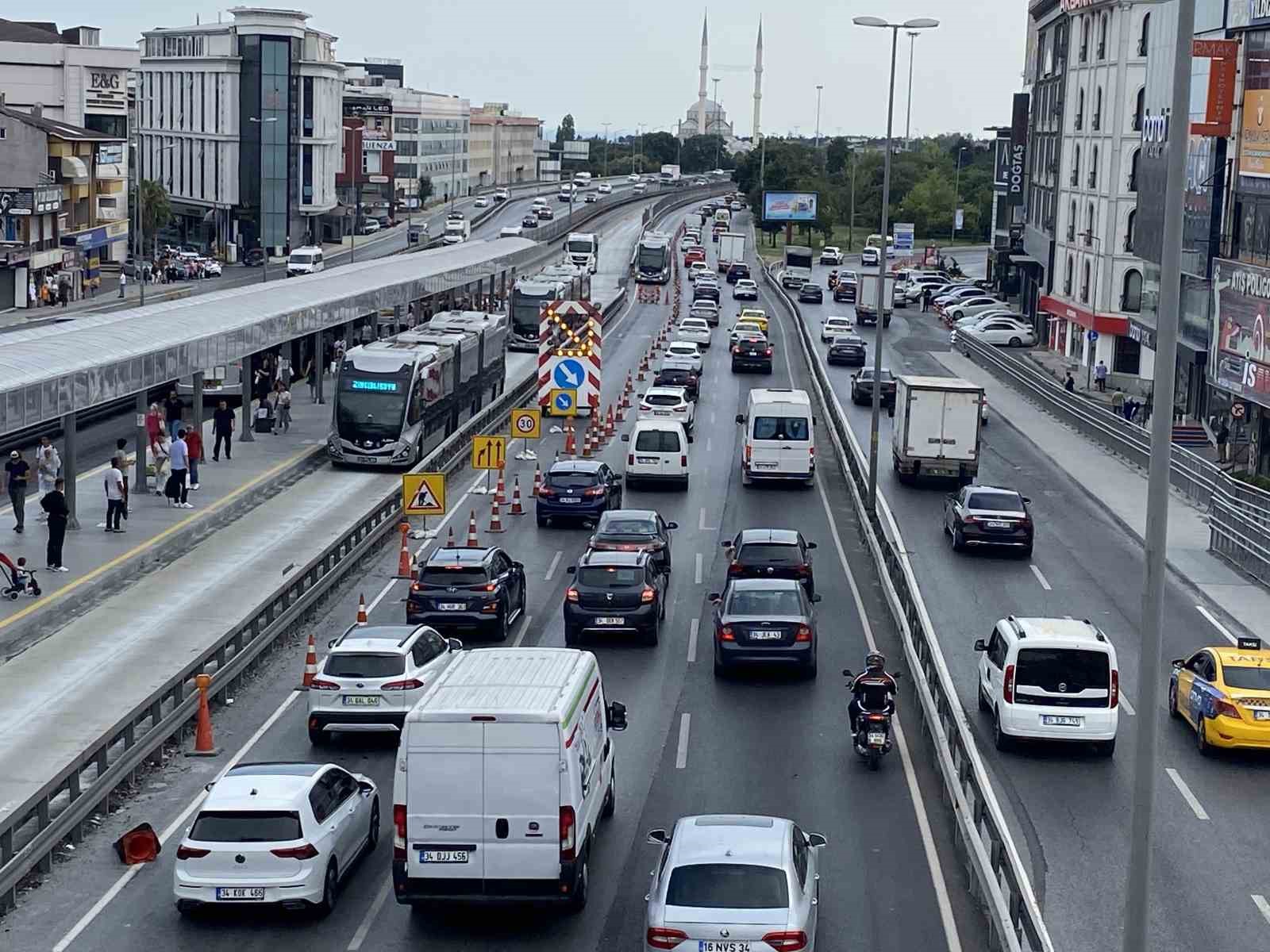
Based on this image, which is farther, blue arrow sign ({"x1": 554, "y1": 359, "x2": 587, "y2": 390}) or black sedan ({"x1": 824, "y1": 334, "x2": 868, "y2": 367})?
black sedan ({"x1": 824, "y1": 334, "x2": 868, "y2": 367})

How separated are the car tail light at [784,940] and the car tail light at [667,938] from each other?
0.64 m

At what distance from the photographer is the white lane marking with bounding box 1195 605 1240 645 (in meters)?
29.5

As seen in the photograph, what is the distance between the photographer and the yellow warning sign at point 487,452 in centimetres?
3600

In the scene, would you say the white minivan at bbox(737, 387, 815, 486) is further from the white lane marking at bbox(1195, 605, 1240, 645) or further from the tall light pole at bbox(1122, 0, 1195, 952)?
the tall light pole at bbox(1122, 0, 1195, 952)

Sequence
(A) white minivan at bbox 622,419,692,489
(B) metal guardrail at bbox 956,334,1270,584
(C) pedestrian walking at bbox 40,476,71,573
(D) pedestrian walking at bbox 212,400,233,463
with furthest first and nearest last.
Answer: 1. (D) pedestrian walking at bbox 212,400,233,463
2. (A) white minivan at bbox 622,419,692,489
3. (B) metal guardrail at bbox 956,334,1270,584
4. (C) pedestrian walking at bbox 40,476,71,573

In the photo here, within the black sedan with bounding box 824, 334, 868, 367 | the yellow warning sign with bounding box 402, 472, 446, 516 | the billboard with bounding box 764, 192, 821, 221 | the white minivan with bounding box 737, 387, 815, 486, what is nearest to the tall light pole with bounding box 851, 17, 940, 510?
the white minivan with bounding box 737, 387, 815, 486

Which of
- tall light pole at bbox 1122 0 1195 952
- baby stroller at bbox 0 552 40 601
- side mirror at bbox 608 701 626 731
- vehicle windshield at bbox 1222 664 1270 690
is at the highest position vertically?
tall light pole at bbox 1122 0 1195 952

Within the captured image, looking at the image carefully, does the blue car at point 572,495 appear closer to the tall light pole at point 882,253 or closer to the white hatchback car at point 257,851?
the tall light pole at point 882,253

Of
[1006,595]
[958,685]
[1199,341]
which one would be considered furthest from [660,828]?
[1199,341]

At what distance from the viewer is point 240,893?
51.7ft

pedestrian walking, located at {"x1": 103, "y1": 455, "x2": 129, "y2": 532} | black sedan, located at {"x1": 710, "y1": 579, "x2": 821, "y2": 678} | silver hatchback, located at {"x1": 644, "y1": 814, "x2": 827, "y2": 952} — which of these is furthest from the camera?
pedestrian walking, located at {"x1": 103, "y1": 455, "x2": 129, "y2": 532}

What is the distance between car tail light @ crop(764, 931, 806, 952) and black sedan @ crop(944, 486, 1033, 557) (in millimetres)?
Result: 22371

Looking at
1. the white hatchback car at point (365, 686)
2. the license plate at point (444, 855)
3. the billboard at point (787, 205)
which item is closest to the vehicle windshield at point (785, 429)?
the white hatchback car at point (365, 686)

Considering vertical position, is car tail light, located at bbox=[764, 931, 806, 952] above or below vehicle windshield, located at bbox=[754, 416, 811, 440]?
below
